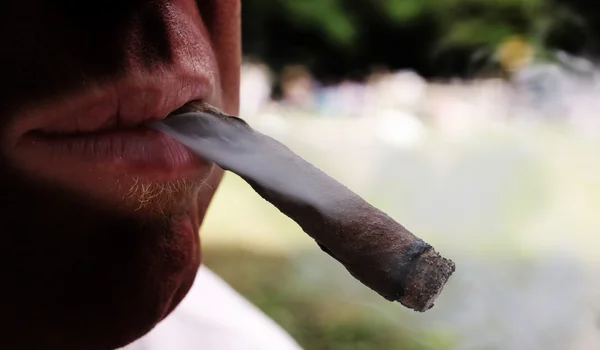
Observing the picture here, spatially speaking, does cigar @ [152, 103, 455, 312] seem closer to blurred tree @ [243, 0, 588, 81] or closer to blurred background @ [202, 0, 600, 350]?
A: blurred background @ [202, 0, 600, 350]

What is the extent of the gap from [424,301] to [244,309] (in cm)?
33

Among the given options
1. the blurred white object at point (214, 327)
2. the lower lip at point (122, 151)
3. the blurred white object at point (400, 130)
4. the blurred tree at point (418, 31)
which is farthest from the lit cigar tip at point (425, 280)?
the blurred tree at point (418, 31)

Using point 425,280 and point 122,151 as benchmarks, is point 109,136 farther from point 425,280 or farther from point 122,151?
point 425,280

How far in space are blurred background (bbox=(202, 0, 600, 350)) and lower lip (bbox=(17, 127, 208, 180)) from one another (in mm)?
77

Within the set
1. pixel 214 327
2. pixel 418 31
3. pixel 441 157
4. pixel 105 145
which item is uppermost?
pixel 418 31

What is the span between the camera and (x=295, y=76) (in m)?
0.87

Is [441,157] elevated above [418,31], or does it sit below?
below

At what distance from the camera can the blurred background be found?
0.53 meters

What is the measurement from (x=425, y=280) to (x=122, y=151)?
133 mm

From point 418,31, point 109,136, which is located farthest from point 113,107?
point 418,31

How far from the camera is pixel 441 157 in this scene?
629mm

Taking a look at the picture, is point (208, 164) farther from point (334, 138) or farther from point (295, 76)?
point (295, 76)

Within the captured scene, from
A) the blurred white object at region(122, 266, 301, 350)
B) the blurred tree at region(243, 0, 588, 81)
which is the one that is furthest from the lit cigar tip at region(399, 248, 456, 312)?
the blurred tree at region(243, 0, 588, 81)

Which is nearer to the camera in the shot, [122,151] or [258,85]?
[122,151]
